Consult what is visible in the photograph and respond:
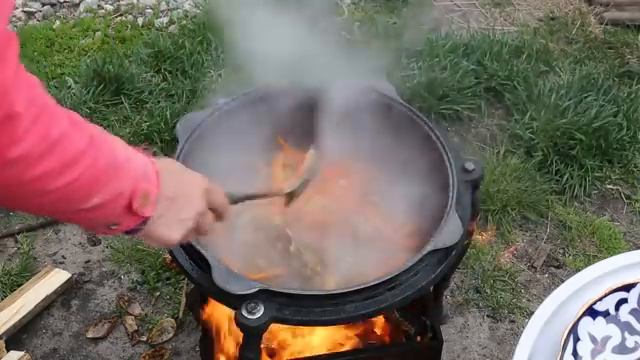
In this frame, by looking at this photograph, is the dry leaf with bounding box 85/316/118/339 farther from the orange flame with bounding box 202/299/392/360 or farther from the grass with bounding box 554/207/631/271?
the grass with bounding box 554/207/631/271

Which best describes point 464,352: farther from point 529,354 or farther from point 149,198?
point 149,198

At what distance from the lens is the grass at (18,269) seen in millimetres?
2635

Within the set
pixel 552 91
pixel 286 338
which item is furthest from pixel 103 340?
pixel 552 91

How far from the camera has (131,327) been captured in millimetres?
2533

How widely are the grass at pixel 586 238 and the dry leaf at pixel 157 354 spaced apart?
1.48 metres

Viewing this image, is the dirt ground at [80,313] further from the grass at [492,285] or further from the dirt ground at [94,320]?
the grass at [492,285]

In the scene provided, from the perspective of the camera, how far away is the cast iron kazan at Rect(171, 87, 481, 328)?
5.29 ft

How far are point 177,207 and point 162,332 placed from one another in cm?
126

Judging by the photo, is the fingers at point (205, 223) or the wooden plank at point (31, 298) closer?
the fingers at point (205, 223)

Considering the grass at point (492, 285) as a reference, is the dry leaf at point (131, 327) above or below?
above

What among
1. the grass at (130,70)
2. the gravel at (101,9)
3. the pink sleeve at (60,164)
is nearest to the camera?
the pink sleeve at (60,164)

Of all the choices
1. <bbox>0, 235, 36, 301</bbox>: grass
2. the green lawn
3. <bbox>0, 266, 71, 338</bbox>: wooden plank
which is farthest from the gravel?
<bbox>0, 266, 71, 338</bbox>: wooden plank

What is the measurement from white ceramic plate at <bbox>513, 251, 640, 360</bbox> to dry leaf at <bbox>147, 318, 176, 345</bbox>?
4.53 ft

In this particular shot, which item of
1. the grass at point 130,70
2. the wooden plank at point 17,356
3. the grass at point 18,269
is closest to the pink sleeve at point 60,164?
the wooden plank at point 17,356
